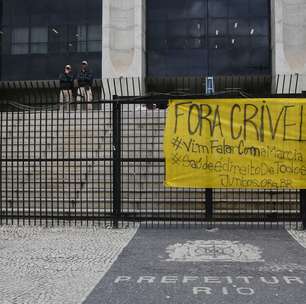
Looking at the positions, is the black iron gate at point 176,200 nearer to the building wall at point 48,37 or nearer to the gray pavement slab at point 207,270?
the gray pavement slab at point 207,270

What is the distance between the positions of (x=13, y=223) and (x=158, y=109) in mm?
→ 3582

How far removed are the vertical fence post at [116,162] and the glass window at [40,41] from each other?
87.5ft

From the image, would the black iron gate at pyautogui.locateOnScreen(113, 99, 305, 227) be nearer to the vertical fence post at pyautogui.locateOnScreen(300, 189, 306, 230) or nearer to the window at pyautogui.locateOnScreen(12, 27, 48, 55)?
the vertical fence post at pyautogui.locateOnScreen(300, 189, 306, 230)

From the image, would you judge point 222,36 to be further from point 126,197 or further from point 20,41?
point 126,197

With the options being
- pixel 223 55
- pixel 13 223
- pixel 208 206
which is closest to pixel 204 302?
pixel 208 206

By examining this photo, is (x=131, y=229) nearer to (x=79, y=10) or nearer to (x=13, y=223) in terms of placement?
(x=13, y=223)

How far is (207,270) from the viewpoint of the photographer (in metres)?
6.19

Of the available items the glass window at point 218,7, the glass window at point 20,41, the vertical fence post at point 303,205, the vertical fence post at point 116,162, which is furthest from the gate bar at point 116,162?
the glass window at point 20,41

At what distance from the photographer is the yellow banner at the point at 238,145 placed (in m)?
9.00

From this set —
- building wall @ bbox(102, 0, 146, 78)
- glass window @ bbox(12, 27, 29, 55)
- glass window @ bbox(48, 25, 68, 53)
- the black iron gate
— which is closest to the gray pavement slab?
the black iron gate

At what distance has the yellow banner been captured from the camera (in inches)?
354

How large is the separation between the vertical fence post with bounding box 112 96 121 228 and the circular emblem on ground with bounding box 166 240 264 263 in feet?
5.78

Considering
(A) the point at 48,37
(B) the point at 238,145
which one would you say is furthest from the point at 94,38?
(B) the point at 238,145

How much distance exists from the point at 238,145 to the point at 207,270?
338 centimetres
